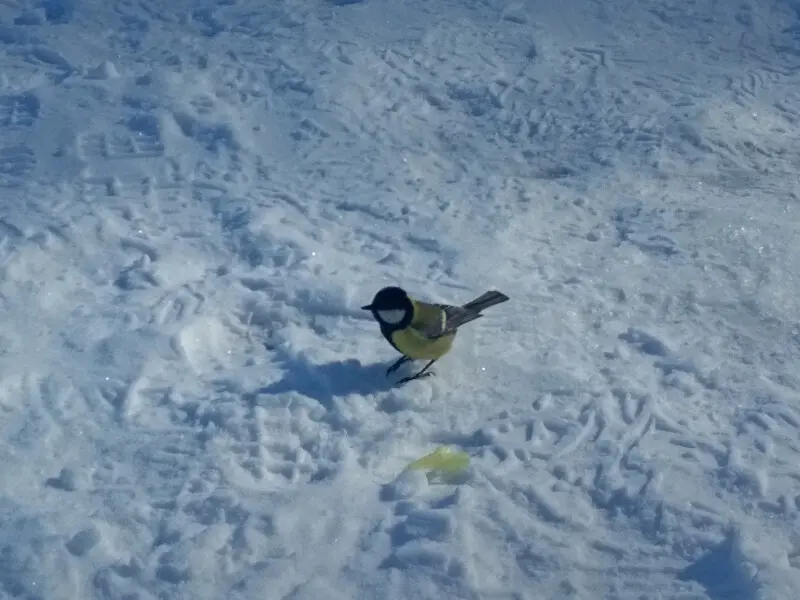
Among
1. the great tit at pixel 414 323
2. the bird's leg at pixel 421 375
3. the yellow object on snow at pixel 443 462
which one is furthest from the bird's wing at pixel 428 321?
the yellow object on snow at pixel 443 462

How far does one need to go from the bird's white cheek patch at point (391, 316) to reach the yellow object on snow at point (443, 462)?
435 mm

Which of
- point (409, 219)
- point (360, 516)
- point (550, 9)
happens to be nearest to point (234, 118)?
point (409, 219)

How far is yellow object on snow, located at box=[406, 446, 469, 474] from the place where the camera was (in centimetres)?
260

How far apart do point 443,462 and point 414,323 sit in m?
0.46

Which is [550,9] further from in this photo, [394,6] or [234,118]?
[234,118]

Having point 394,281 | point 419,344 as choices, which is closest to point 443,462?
point 419,344

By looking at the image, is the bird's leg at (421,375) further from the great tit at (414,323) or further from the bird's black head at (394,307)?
the bird's black head at (394,307)

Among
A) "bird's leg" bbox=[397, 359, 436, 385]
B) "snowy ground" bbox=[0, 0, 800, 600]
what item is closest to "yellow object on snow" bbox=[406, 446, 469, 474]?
"snowy ground" bbox=[0, 0, 800, 600]

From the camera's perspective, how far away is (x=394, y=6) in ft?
16.9

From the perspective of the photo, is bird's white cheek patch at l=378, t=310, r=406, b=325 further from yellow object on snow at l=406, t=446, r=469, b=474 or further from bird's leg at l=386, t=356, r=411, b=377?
yellow object on snow at l=406, t=446, r=469, b=474

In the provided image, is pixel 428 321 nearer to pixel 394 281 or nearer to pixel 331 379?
pixel 331 379

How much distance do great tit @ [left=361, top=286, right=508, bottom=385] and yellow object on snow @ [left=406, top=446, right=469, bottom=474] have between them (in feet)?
1.19

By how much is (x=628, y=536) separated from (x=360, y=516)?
73cm

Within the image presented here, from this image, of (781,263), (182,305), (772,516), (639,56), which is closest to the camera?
(772,516)
